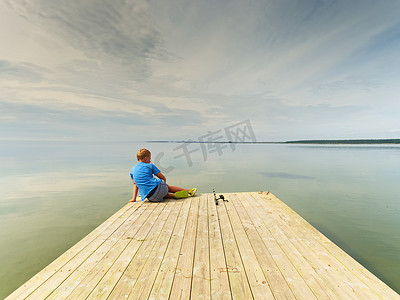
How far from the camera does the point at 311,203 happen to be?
8445mm

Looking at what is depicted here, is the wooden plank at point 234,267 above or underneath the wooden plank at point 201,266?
underneath

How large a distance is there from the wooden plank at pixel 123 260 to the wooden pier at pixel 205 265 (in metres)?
0.01

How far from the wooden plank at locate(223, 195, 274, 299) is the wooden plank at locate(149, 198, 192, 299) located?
102cm

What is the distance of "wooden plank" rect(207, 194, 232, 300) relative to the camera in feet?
7.33

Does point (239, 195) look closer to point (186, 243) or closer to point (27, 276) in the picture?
point (186, 243)

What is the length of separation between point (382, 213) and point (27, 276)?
11.3 m

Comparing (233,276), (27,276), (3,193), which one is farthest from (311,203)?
(3,193)

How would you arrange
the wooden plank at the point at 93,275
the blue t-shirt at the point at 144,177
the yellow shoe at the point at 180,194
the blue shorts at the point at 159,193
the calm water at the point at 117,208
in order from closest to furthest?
the wooden plank at the point at 93,275 → the calm water at the point at 117,208 → the blue t-shirt at the point at 144,177 → the blue shorts at the point at 159,193 → the yellow shoe at the point at 180,194

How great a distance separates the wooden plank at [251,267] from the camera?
87.8 inches

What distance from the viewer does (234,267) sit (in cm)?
268

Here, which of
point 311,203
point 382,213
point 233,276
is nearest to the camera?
point 233,276

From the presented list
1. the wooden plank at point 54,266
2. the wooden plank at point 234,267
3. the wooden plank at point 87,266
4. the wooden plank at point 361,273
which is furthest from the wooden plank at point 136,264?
the wooden plank at point 361,273

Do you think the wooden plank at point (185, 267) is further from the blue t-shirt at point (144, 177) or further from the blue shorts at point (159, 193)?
the blue t-shirt at point (144, 177)

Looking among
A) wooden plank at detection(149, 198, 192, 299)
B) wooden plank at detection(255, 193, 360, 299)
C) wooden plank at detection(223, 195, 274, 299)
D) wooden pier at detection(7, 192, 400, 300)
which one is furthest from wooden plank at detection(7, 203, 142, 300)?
wooden plank at detection(255, 193, 360, 299)
